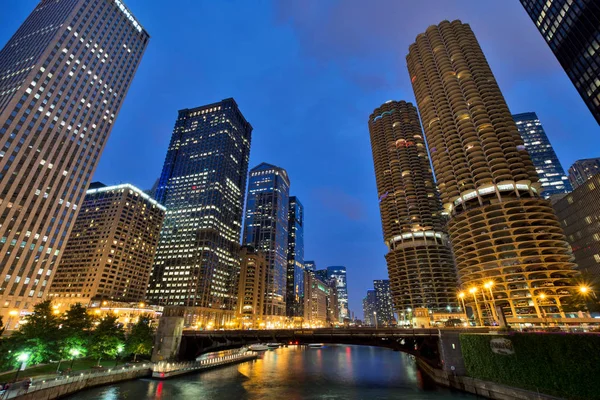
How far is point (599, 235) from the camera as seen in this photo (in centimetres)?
10594

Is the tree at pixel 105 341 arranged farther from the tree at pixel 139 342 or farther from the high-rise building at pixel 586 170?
the high-rise building at pixel 586 170

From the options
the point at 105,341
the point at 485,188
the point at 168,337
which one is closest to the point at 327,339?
the point at 168,337

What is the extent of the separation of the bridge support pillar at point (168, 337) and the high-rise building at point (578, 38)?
133750mm

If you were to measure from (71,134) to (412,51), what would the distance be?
624ft

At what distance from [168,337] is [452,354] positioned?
61523 millimetres

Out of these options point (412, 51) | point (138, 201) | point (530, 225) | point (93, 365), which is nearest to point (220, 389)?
point (93, 365)

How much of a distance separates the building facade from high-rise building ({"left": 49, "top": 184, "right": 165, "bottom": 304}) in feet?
719

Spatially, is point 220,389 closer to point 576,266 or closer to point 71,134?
point 71,134

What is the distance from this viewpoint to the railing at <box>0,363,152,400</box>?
32469 mm

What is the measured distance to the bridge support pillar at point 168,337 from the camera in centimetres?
6838

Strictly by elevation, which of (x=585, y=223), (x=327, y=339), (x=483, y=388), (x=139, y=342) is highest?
(x=585, y=223)

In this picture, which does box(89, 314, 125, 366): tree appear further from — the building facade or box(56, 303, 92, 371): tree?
the building facade

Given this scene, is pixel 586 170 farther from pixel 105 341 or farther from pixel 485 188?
pixel 105 341

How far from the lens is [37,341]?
47.6m
